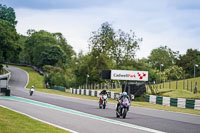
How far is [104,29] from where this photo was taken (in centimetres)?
8762

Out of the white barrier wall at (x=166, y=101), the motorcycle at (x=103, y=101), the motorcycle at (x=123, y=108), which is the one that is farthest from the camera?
the white barrier wall at (x=166, y=101)

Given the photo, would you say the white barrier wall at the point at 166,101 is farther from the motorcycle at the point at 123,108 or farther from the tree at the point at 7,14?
the tree at the point at 7,14

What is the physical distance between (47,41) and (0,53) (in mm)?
48132

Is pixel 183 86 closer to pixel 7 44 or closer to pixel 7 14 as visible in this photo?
pixel 7 44

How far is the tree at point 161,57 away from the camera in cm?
13212

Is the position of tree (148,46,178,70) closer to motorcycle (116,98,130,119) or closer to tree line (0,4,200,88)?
tree line (0,4,200,88)

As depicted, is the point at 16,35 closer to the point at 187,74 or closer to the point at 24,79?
the point at 24,79

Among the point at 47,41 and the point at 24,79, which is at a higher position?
the point at 47,41

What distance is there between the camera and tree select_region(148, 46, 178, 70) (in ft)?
433

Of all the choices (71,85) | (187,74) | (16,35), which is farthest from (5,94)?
(187,74)

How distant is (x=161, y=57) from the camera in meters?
134

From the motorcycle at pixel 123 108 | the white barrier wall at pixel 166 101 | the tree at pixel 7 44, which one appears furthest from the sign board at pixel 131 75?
the tree at pixel 7 44

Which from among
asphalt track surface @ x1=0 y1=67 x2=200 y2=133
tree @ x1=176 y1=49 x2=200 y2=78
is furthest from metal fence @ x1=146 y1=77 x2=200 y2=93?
tree @ x1=176 y1=49 x2=200 y2=78

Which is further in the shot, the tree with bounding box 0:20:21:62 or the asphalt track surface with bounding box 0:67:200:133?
the tree with bounding box 0:20:21:62
